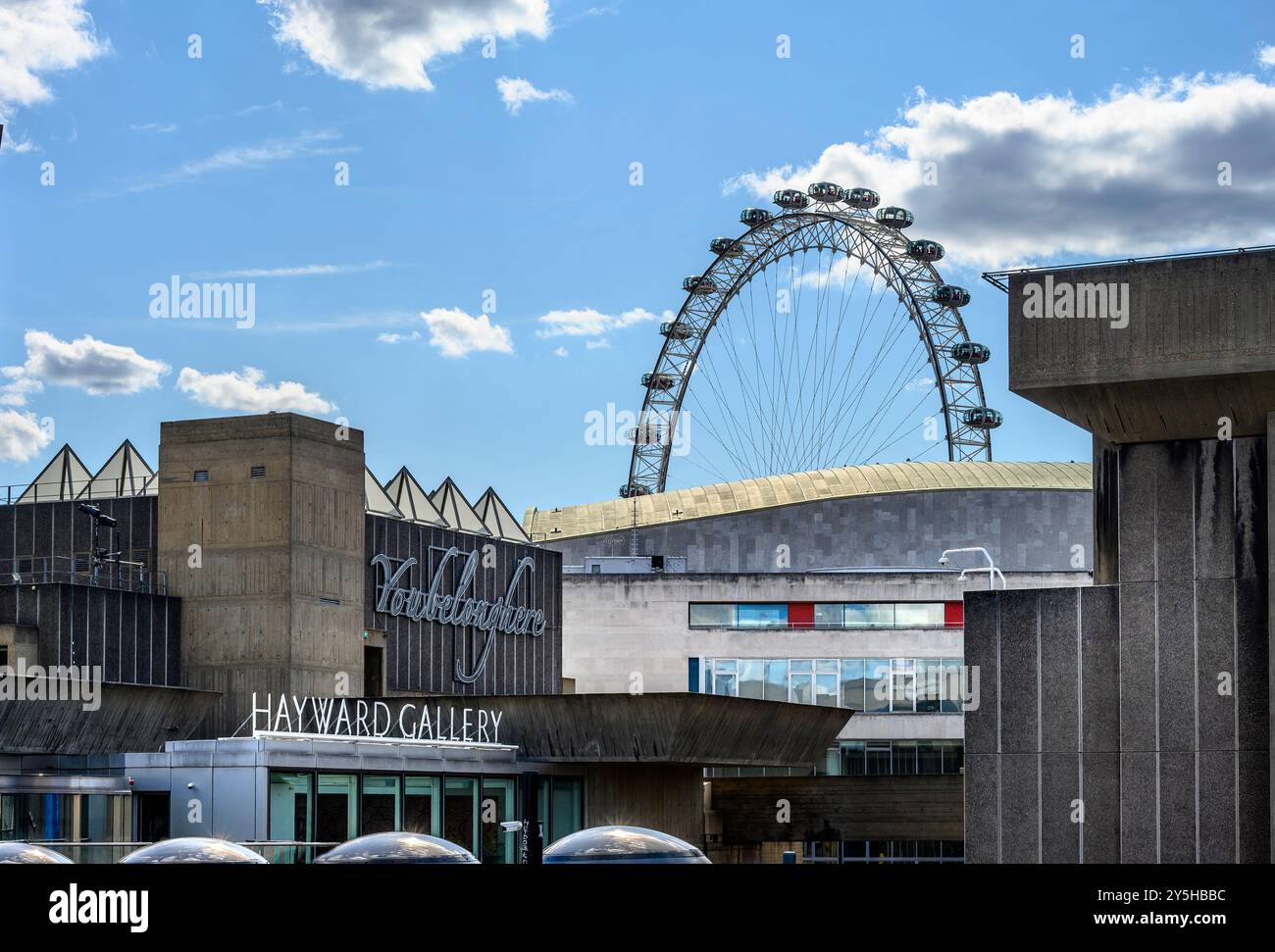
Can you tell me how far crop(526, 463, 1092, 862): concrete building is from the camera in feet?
258

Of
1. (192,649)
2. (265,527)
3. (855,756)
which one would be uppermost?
(265,527)

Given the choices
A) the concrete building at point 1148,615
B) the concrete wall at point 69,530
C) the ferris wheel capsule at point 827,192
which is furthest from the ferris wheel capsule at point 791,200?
the concrete building at point 1148,615

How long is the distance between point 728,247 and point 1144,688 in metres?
88.3

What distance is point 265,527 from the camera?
6669 centimetres

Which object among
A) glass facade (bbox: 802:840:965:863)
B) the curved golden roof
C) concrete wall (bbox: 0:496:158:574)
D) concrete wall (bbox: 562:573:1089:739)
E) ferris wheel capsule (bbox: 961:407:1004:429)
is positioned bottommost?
glass facade (bbox: 802:840:965:863)

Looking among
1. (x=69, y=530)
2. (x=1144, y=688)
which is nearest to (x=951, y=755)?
(x=69, y=530)

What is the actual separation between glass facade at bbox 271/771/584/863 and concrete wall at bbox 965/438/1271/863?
857 inches

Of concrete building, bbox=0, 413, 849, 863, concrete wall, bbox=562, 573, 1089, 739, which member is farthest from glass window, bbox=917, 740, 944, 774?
concrete building, bbox=0, 413, 849, 863

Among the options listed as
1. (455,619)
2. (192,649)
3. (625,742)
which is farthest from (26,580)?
(625,742)

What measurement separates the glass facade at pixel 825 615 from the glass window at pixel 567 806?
25.2 meters

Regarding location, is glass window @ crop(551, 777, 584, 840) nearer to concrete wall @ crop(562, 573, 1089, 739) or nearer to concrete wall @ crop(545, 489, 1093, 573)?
concrete wall @ crop(562, 573, 1089, 739)

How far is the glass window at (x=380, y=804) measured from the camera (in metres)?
55.3
